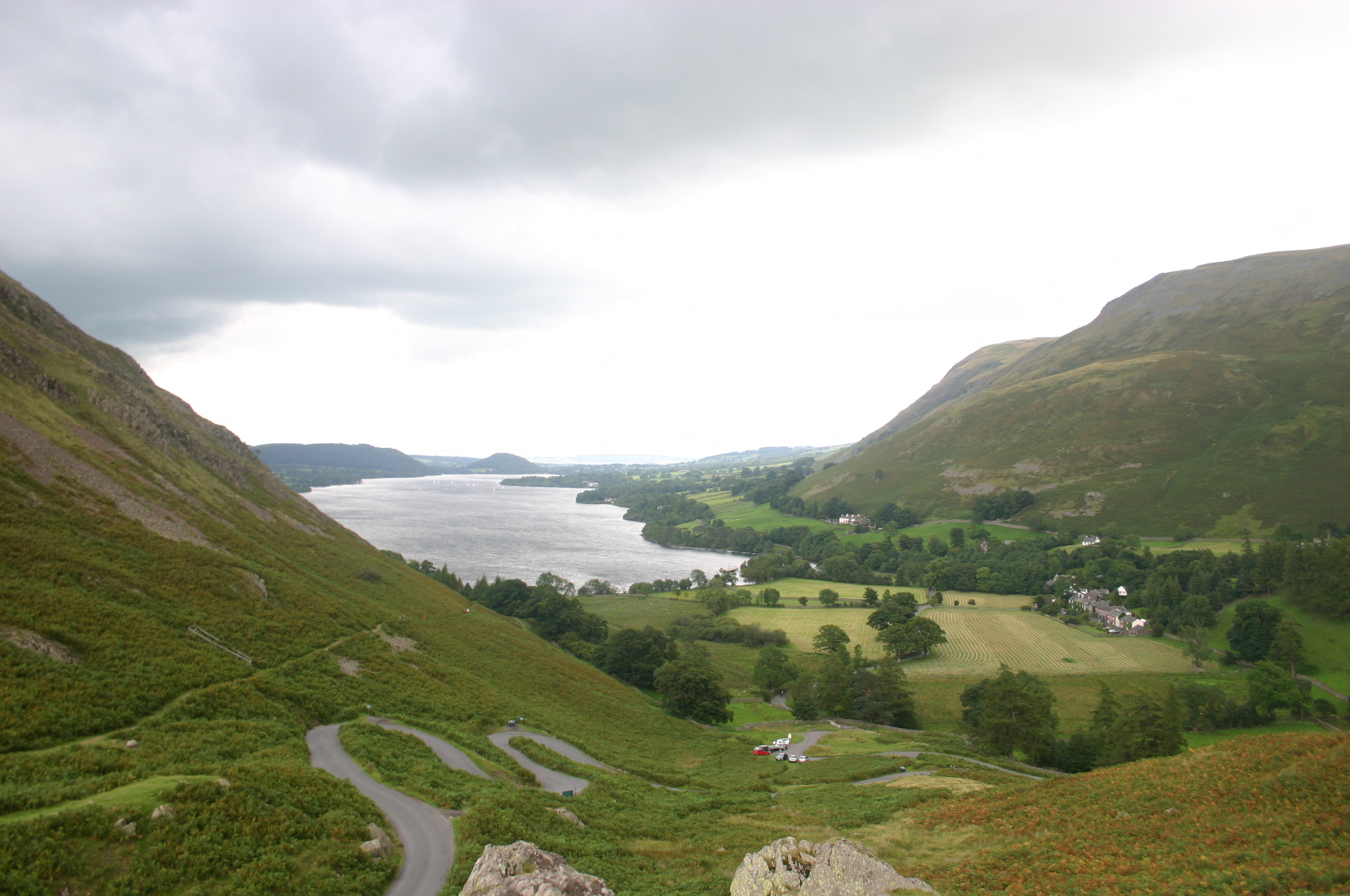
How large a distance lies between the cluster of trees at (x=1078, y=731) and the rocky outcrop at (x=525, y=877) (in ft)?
138

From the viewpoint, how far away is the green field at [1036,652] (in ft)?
262

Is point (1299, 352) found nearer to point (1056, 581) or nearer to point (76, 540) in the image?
point (1056, 581)

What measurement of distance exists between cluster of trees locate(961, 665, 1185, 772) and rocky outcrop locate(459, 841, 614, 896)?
4218cm

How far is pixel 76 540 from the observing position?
95.4 feet

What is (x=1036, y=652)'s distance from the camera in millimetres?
86938

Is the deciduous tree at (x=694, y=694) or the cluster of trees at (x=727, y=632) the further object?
the cluster of trees at (x=727, y=632)

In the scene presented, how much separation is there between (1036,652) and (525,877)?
316 feet

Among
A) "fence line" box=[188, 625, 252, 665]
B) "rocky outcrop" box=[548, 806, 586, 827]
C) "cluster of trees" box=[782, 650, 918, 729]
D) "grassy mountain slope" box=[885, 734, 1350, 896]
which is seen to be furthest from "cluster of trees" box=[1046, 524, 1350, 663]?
"fence line" box=[188, 625, 252, 665]

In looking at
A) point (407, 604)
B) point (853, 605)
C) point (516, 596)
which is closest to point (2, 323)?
point (407, 604)

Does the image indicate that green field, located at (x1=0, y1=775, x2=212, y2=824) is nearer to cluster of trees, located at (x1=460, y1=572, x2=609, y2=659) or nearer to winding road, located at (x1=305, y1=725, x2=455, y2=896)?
winding road, located at (x1=305, y1=725, x2=455, y2=896)

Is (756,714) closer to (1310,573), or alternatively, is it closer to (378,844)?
(378,844)

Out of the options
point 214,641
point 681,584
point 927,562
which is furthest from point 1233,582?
point 214,641

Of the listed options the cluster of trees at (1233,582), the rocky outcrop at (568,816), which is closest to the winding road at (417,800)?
the rocky outcrop at (568,816)

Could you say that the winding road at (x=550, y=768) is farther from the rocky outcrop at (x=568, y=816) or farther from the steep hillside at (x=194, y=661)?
the rocky outcrop at (x=568, y=816)
